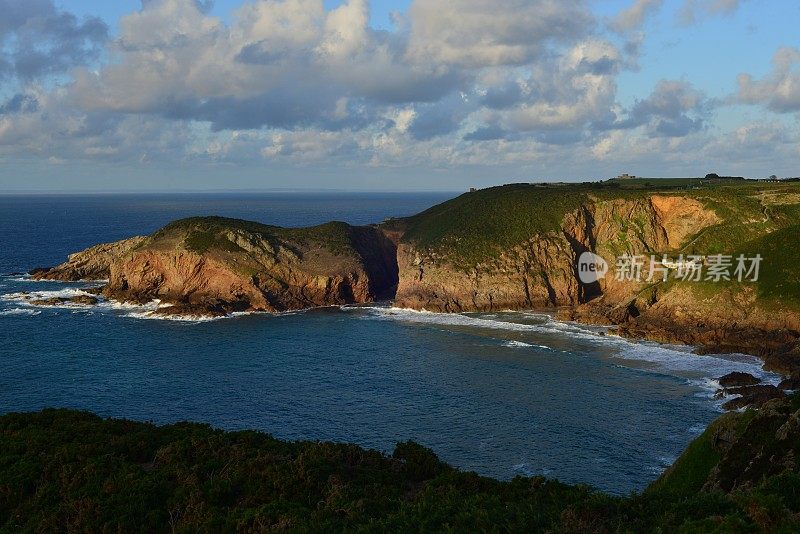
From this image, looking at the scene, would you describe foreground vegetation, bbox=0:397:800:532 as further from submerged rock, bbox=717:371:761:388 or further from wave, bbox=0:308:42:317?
wave, bbox=0:308:42:317

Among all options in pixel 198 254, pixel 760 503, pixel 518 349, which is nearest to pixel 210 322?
pixel 198 254

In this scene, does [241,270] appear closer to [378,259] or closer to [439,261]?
[378,259]

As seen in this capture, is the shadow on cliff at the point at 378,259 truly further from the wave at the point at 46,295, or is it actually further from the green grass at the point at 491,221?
the wave at the point at 46,295

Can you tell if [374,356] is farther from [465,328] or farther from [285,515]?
[285,515]

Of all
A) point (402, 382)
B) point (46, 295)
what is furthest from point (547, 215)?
point (46, 295)

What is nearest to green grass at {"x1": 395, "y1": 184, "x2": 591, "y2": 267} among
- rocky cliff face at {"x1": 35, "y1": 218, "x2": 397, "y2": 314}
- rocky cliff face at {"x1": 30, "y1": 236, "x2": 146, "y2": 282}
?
rocky cliff face at {"x1": 35, "y1": 218, "x2": 397, "y2": 314}
